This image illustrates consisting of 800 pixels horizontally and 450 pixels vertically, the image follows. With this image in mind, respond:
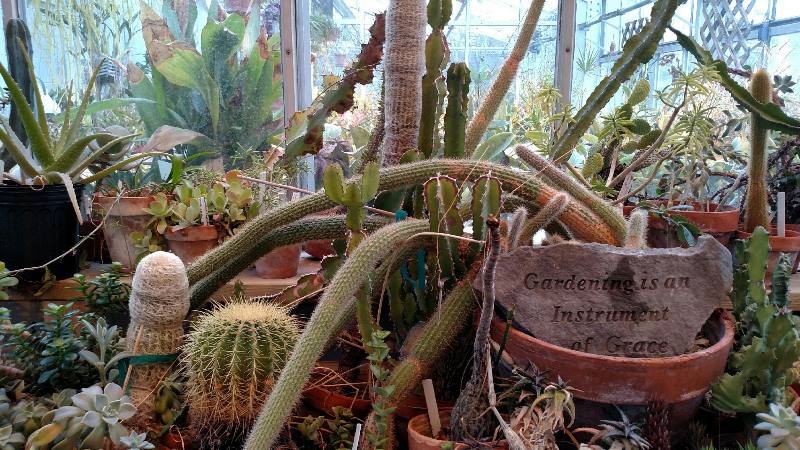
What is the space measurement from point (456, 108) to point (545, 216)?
0.78ft

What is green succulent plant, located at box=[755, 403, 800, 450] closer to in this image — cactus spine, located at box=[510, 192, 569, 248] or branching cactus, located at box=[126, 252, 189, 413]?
cactus spine, located at box=[510, 192, 569, 248]

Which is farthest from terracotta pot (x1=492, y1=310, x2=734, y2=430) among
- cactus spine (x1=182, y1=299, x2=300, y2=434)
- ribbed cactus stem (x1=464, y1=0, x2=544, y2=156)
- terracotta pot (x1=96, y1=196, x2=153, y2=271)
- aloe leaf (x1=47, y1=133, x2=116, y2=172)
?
aloe leaf (x1=47, y1=133, x2=116, y2=172)

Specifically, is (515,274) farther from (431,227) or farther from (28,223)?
(28,223)

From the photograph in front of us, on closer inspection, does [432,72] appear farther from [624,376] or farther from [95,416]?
[95,416]

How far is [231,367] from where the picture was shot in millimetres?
738

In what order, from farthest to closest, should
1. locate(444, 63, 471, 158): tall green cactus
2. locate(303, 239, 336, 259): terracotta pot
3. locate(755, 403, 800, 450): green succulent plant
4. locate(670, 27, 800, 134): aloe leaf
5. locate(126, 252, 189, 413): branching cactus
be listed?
locate(303, 239, 336, 259): terracotta pot < locate(670, 27, 800, 134): aloe leaf < locate(444, 63, 471, 158): tall green cactus < locate(126, 252, 189, 413): branching cactus < locate(755, 403, 800, 450): green succulent plant

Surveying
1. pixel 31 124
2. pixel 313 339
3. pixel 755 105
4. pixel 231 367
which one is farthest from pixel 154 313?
pixel 755 105

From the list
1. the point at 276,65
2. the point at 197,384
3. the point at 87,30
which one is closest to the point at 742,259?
the point at 197,384

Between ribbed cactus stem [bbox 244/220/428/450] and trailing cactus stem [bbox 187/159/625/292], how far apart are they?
0.14 metres

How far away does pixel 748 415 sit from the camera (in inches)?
27.2

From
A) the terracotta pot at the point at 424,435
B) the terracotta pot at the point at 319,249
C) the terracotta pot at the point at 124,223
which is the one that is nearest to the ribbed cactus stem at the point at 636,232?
the terracotta pot at the point at 424,435

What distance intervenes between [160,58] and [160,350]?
1.39m

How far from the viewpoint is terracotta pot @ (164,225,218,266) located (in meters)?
1.20

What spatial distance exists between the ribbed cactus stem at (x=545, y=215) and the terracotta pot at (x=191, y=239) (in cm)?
68
